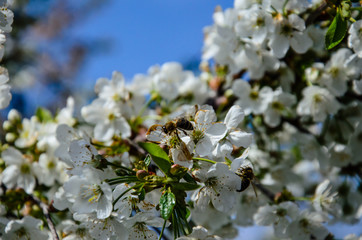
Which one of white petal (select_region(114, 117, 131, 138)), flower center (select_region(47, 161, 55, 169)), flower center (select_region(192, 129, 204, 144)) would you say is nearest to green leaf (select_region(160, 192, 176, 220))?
flower center (select_region(192, 129, 204, 144))

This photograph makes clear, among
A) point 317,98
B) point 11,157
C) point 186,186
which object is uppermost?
point 186,186

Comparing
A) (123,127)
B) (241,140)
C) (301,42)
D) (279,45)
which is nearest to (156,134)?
(241,140)

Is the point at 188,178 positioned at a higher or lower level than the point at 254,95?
higher

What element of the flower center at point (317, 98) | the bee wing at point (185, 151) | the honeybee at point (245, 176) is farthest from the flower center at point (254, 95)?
the bee wing at point (185, 151)

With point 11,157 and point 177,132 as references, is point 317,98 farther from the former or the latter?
point 11,157

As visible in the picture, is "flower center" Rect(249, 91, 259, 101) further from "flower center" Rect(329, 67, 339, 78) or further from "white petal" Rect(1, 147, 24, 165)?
"white petal" Rect(1, 147, 24, 165)

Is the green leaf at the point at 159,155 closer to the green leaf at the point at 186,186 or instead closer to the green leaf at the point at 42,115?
the green leaf at the point at 186,186

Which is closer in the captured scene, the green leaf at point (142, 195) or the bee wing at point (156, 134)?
the green leaf at point (142, 195)
